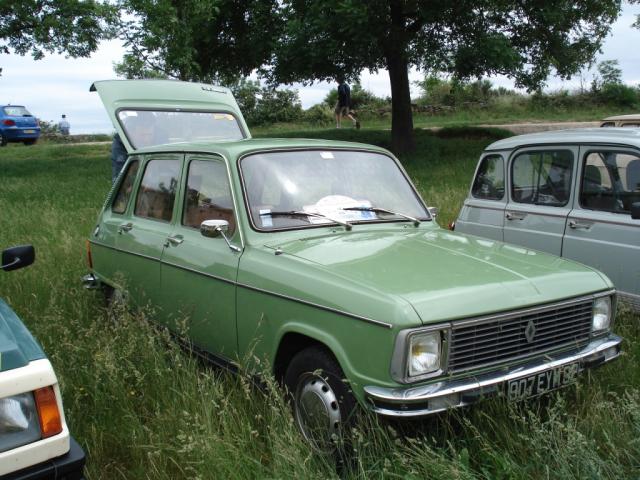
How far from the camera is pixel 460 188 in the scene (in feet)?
39.5

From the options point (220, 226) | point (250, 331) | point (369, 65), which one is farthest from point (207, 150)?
point (369, 65)

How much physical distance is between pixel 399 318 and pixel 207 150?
2.21 metres

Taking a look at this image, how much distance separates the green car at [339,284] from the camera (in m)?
3.09

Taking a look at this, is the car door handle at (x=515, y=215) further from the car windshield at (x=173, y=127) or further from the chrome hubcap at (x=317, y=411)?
the car windshield at (x=173, y=127)

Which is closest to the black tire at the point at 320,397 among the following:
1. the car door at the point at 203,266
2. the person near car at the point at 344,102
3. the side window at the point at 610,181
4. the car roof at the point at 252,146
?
the car door at the point at 203,266

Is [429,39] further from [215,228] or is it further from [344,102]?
[215,228]

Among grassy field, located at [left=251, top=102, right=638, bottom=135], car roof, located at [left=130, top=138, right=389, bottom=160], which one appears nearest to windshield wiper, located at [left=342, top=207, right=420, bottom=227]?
car roof, located at [left=130, top=138, right=389, bottom=160]

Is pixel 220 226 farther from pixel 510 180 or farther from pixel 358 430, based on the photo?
pixel 510 180

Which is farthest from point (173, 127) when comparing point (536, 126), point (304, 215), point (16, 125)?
point (16, 125)

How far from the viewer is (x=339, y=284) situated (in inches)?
130

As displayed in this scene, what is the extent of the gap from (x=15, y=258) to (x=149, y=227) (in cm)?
170

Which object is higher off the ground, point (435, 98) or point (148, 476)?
point (435, 98)

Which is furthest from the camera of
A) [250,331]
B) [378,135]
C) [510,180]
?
[378,135]

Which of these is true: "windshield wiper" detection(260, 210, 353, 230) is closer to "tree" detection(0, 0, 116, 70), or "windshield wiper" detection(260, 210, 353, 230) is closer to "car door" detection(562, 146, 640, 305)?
"car door" detection(562, 146, 640, 305)
